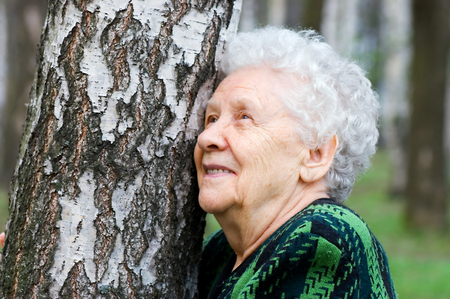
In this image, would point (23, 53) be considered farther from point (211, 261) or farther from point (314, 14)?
point (211, 261)

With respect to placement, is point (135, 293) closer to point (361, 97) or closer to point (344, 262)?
point (344, 262)

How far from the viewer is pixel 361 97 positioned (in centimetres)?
206

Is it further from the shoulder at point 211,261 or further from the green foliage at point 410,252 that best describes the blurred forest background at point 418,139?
the shoulder at point 211,261

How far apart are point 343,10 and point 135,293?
18948mm

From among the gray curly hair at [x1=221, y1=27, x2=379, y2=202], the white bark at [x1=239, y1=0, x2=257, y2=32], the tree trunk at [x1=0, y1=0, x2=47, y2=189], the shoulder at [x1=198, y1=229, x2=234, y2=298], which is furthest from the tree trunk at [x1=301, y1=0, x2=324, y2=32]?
the white bark at [x1=239, y1=0, x2=257, y2=32]

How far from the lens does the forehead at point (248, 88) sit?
1.90 metres

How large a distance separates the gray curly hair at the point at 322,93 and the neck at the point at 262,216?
167mm

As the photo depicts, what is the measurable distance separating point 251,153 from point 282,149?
0.42 feet

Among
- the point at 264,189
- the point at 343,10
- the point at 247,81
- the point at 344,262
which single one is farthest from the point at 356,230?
the point at 343,10

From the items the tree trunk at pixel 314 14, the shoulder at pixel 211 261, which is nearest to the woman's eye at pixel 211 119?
the shoulder at pixel 211 261

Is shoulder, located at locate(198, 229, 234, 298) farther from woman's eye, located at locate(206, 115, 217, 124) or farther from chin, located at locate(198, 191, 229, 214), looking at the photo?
woman's eye, located at locate(206, 115, 217, 124)

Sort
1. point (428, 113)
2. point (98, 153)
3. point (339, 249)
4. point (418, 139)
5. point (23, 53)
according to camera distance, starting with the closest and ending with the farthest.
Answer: point (339, 249) → point (98, 153) → point (428, 113) → point (418, 139) → point (23, 53)

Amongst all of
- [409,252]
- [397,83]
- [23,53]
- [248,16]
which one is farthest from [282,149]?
[248,16]

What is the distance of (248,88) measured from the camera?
6.35 feet
